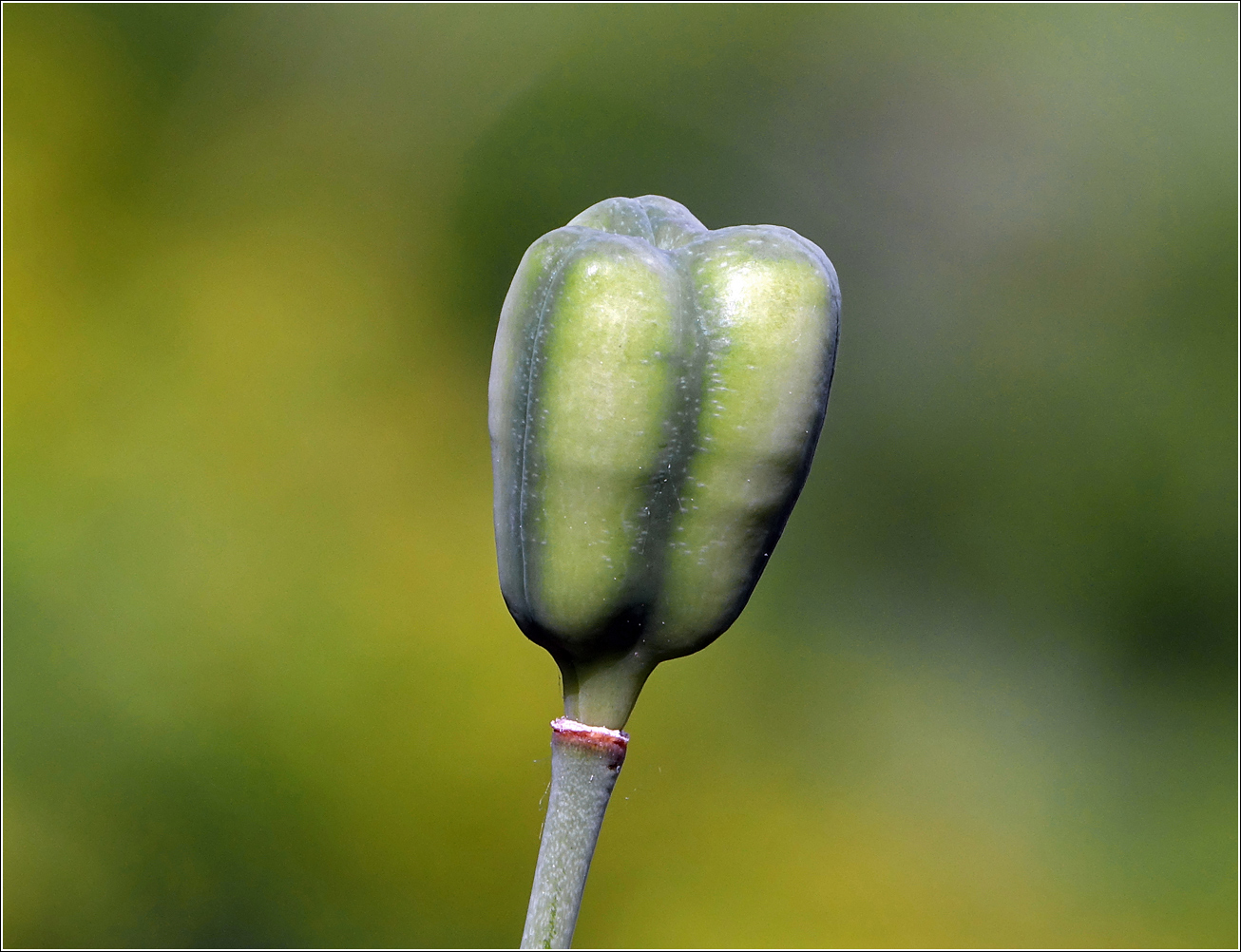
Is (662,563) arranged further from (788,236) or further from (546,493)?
(788,236)

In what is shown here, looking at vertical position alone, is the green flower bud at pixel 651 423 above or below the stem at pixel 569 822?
above

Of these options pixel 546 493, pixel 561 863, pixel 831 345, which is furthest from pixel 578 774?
pixel 831 345

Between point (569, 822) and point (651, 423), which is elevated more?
point (651, 423)

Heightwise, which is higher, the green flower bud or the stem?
the green flower bud
